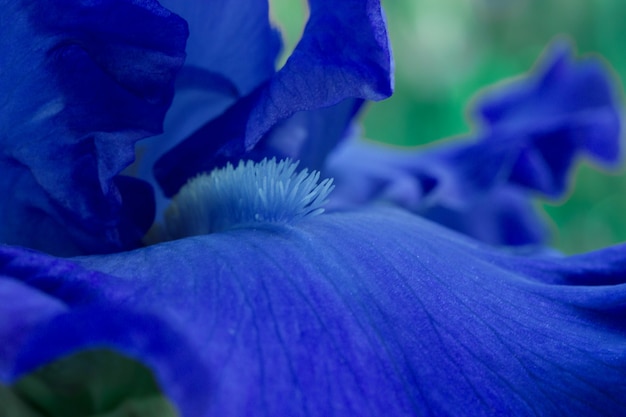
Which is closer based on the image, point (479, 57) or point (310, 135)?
point (310, 135)

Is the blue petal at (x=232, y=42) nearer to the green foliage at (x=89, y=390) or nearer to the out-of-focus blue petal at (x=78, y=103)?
the out-of-focus blue petal at (x=78, y=103)

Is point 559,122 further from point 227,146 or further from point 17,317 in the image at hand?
point 17,317

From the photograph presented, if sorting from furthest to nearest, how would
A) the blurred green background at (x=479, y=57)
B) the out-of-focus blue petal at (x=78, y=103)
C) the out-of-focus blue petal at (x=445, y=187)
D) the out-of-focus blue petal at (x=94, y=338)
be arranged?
the blurred green background at (x=479, y=57) < the out-of-focus blue petal at (x=445, y=187) < the out-of-focus blue petal at (x=78, y=103) < the out-of-focus blue petal at (x=94, y=338)

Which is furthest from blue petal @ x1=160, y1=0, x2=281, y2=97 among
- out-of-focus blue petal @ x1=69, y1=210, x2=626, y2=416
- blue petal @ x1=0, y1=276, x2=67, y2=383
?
blue petal @ x1=0, y1=276, x2=67, y2=383

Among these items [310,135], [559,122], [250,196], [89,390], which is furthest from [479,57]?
[89,390]

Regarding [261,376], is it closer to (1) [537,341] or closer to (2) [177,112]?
(1) [537,341]

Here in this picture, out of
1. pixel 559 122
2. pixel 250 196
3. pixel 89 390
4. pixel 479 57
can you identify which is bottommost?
pixel 89 390

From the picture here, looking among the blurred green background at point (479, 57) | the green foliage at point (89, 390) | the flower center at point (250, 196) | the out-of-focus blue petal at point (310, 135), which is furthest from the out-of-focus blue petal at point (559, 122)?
the blurred green background at point (479, 57)

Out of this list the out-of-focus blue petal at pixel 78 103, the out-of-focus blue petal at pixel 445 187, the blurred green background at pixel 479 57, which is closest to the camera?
the out-of-focus blue petal at pixel 78 103
